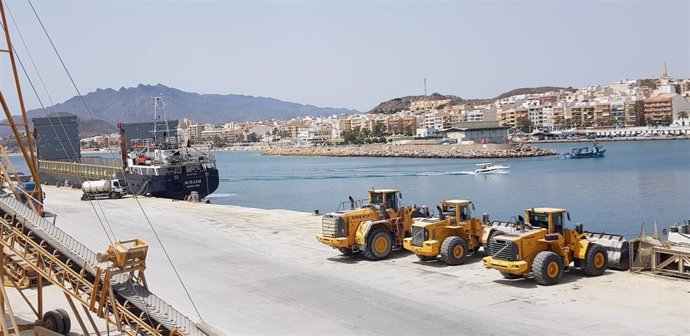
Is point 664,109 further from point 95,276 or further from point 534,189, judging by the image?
point 95,276

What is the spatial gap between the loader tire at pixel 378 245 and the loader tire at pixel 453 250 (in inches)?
69.3

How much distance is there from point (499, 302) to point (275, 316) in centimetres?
413

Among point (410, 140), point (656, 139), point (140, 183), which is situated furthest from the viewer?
point (410, 140)

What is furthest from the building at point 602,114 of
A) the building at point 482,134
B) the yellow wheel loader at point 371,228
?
the yellow wheel loader at point 371,228

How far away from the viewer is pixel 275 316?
12727 mm

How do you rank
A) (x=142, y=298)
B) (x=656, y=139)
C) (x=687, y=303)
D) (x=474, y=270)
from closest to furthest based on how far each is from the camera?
(x=142, y=298), (x=687, y=303), (x=474, y=270), (x=656, y=139)

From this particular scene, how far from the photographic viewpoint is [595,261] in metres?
14.0

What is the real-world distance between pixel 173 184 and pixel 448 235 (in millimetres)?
31392

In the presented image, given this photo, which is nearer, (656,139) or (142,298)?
(142,298)

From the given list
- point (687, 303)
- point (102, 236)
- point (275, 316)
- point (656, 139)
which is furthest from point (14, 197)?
point (656, 139)

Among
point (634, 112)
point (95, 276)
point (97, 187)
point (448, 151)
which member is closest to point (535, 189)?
point (97, 187)

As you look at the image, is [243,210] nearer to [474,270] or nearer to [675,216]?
[474,270]

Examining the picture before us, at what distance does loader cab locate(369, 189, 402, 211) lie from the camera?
17.9 metres

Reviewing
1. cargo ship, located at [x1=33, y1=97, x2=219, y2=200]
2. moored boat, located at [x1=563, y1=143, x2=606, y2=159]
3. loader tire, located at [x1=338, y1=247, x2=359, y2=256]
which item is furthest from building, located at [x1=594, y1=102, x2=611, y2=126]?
loader tire, located at [x1=338, y1=247, x2=359, y2=256]
